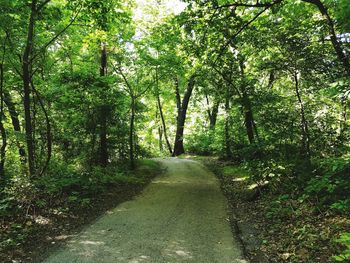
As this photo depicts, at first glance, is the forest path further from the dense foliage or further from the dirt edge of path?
the dense foliage

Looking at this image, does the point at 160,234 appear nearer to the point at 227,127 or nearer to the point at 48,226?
the point at 48,226

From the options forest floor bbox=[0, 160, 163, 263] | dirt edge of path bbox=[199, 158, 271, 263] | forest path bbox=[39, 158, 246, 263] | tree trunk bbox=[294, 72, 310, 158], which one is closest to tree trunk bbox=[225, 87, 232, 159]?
tree trunk bbox=[294, 72, 310, 158]

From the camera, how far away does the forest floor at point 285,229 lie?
4.83m

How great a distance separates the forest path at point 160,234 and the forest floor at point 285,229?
1.27 feet

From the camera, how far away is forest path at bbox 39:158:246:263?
201 inches

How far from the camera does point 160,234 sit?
6199 millimetres

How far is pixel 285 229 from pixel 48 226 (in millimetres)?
5552

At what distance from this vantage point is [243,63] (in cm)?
1217

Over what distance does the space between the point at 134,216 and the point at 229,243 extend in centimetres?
289

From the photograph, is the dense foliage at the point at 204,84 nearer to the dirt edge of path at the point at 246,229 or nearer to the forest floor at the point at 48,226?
the forest floor at the point at 48,226

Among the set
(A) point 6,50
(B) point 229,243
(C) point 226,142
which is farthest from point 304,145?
(A) point 6,50

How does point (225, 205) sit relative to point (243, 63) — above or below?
below

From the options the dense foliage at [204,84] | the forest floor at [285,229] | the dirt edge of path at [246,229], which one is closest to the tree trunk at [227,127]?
the dense foliage at [204,84]

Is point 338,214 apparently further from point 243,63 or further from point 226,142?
point 226,142
